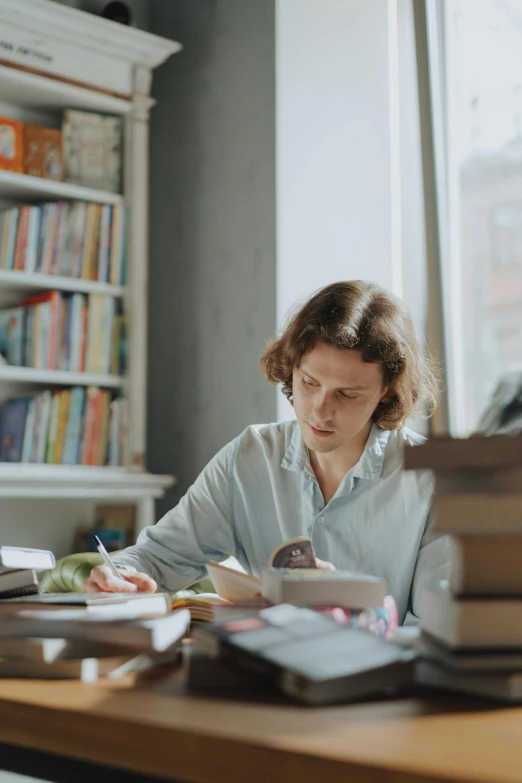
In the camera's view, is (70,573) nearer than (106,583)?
No

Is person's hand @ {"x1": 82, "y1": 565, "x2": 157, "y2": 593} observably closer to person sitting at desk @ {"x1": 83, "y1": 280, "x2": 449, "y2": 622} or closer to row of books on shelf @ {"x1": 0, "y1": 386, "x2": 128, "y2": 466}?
person sitting at desk @ {"x1": 83, "y1": 280, "x2": 449, "y2": 622}

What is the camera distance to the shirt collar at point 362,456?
1.73 meters

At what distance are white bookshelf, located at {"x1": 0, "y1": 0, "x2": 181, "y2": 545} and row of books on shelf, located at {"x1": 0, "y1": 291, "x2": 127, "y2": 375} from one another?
0.04m

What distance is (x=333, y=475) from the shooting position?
179 centimetres

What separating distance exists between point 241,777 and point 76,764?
17 cm

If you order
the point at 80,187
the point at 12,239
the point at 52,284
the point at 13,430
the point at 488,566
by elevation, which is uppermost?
the point at 80,187

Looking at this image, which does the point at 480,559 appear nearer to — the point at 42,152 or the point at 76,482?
the point at 76,482

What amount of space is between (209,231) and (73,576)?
53.6 inches

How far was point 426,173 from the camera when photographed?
113 inches

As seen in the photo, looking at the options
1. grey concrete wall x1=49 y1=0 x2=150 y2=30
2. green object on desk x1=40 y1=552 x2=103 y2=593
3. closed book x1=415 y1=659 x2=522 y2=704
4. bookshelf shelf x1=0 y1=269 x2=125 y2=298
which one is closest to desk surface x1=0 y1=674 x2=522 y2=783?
closed book x1=415 y1=659 x2=522 y2=704

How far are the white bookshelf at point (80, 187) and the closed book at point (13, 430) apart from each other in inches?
3.2

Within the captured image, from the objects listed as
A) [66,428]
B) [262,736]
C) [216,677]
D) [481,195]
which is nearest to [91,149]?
[66,428]

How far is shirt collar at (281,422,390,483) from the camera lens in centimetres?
173

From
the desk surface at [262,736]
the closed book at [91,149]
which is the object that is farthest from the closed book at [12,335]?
the desk surface at [262,736]
